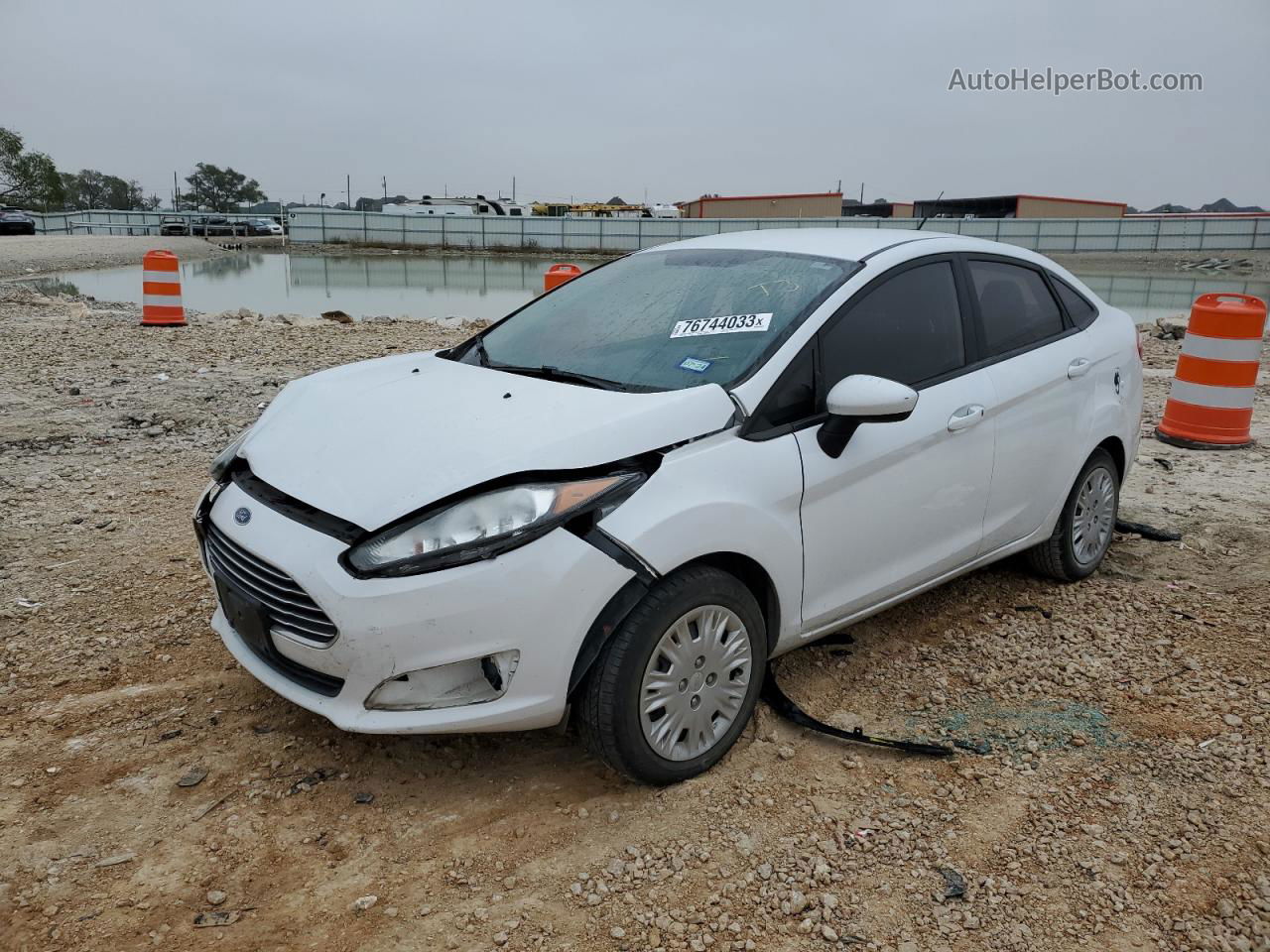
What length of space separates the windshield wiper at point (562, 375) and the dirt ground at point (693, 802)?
4.03 feet

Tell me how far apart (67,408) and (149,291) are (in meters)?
5.42

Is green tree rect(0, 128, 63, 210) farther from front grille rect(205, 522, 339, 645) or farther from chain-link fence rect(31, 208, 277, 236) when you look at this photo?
front grille rect(205, 522, 339, 645)

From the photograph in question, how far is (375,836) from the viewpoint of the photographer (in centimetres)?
283

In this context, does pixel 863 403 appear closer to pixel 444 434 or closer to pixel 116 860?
pixel 444 434

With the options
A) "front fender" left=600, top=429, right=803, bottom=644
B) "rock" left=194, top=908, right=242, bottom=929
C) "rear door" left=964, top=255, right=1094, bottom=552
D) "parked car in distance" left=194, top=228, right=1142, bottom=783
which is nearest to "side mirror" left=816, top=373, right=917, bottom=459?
"parked car in distance" left=194, top=228, right=1142, bottom=783

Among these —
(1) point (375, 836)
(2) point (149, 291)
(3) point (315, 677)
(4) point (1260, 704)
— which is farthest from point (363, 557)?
(2) point (149, 291)

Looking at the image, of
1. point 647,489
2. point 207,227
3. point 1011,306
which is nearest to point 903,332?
point 1011,306

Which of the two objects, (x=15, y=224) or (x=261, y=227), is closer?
(x=15, y=224)

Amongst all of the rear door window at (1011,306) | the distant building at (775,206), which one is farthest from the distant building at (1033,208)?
the rear door window at (1011,306)

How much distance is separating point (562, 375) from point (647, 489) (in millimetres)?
851

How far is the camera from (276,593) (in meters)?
2.85

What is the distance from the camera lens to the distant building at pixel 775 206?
49.4 metres

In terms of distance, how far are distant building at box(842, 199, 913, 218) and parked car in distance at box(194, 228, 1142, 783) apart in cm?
6275

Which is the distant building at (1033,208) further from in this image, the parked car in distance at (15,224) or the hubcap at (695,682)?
the hubcap at (695,682)
